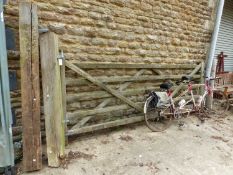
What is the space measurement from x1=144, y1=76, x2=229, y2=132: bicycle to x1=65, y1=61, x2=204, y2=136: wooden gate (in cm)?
19

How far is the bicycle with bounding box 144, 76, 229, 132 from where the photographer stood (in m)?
4.49

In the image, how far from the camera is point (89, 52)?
12.6 feet

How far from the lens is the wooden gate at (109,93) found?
3.65 metres

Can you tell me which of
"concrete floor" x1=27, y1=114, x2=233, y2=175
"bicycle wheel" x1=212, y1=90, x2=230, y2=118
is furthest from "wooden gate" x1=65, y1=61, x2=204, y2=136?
"bicycle wheel" x1=212, y1=90, x2=230, y2=118

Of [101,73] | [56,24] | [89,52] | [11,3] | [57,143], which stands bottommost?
[57,143]

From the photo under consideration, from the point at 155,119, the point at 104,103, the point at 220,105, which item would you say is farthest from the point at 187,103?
the point at 104,103

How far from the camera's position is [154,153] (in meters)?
3.60

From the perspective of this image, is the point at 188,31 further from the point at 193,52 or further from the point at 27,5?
the point at 27,5

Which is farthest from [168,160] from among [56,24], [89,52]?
[56,24]

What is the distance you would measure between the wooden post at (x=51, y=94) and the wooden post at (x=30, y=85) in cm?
14

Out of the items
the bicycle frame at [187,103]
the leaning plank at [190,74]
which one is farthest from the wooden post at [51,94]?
the leaning plank at [190,74]

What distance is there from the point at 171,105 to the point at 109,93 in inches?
54.4

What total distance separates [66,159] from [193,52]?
3.96 m

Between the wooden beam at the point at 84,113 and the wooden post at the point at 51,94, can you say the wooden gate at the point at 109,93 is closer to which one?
the wooden beam at the point at 84,113
